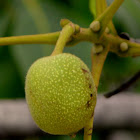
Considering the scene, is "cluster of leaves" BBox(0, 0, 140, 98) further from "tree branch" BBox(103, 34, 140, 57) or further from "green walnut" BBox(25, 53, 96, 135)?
"green walnut" BBox(25, 53, 96, 135)

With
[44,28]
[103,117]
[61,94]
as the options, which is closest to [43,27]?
[44,28]

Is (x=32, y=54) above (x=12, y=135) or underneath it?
Answer: above

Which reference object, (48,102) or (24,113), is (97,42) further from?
(24,113)

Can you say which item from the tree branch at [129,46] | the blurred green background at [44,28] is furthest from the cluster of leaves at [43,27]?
the tree branch at [129,46]

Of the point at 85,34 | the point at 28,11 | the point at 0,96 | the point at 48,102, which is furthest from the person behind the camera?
the point at 0,96

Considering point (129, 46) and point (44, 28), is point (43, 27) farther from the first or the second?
point (129, 46)

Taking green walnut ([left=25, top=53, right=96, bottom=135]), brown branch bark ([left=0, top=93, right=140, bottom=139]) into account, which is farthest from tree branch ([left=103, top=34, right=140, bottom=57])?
brown branch bark ([left=0, top=93, right=140, bottom=139])

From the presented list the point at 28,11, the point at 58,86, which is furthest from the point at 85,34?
the point at 28,11

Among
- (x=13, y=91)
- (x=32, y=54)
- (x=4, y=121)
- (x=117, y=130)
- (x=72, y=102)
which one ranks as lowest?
(x=117, y=130)

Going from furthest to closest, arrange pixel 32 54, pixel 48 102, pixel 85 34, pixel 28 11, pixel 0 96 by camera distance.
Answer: pixel 0 96 → pixel 28 11 → pixel 32 54 → pixel 85 34 → pixel 48 102
